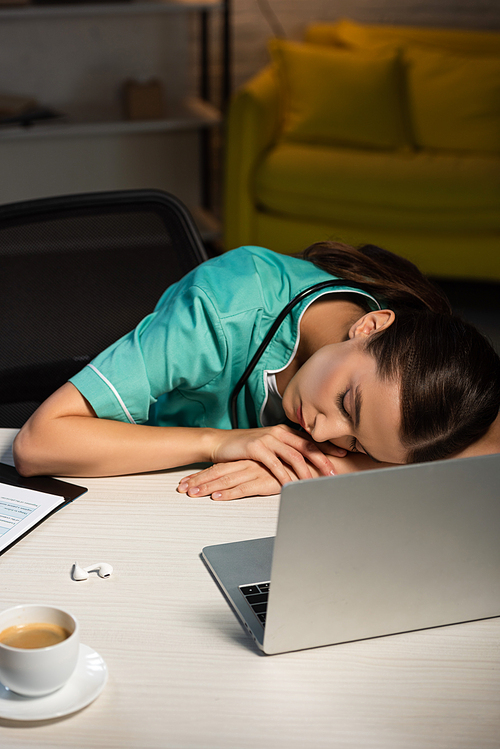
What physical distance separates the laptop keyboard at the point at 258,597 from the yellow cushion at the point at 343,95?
2.65 m

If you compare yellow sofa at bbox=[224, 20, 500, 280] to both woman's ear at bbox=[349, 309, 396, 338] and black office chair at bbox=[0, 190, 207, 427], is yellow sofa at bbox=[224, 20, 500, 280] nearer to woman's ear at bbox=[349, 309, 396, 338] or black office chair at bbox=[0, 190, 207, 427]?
black office chair at bbox=[0, 190, 207, 427]

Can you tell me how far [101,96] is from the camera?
3.39 m

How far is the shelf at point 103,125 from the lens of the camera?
3.07m

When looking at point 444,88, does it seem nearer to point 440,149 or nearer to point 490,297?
point 440,149

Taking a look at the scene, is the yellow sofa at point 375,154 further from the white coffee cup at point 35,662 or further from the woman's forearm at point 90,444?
the white coffee cup at point 35,662

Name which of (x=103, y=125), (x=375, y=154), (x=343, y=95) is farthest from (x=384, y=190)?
(x=103, y=125)

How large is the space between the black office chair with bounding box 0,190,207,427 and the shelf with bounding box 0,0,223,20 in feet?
6.62

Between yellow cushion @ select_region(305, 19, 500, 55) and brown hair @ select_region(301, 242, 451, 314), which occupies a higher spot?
yellow cushion @ select_region(305, 19, 500, 55)

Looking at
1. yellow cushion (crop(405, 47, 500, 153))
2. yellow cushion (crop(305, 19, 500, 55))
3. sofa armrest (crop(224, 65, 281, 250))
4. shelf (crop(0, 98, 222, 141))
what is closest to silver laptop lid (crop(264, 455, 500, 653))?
sofa armrest (crop(224, 65, 281, 250))

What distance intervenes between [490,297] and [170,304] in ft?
7.92

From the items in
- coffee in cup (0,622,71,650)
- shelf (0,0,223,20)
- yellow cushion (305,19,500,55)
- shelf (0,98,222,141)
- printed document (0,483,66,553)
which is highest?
shelf (0,0,223,20)

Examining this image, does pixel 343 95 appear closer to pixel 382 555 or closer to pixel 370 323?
pixel 370 323

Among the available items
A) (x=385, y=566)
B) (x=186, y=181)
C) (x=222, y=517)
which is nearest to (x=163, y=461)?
(x=222, y=517)

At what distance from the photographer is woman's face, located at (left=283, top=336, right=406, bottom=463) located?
832 millimetres
